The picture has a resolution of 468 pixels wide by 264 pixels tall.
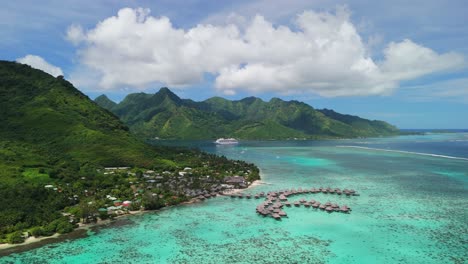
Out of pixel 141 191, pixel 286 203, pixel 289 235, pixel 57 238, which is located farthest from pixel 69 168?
pixel 289 235

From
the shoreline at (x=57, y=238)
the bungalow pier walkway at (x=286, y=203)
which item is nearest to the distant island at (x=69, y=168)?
the shoreline at (x=57, y=238)

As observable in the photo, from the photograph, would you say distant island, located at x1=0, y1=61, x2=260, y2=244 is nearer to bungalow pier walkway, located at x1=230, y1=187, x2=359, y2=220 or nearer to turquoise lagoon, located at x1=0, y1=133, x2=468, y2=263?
turquoise lagoon, located at x1=0, y1=133, x2=468, y2=263

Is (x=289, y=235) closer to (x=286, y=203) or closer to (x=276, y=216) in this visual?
(x=276, y=216)

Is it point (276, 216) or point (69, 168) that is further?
point (69, 168)

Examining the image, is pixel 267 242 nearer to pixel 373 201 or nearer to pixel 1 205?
pixel 373 201

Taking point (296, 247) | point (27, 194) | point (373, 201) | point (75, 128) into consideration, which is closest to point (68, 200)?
point (27, 194)
